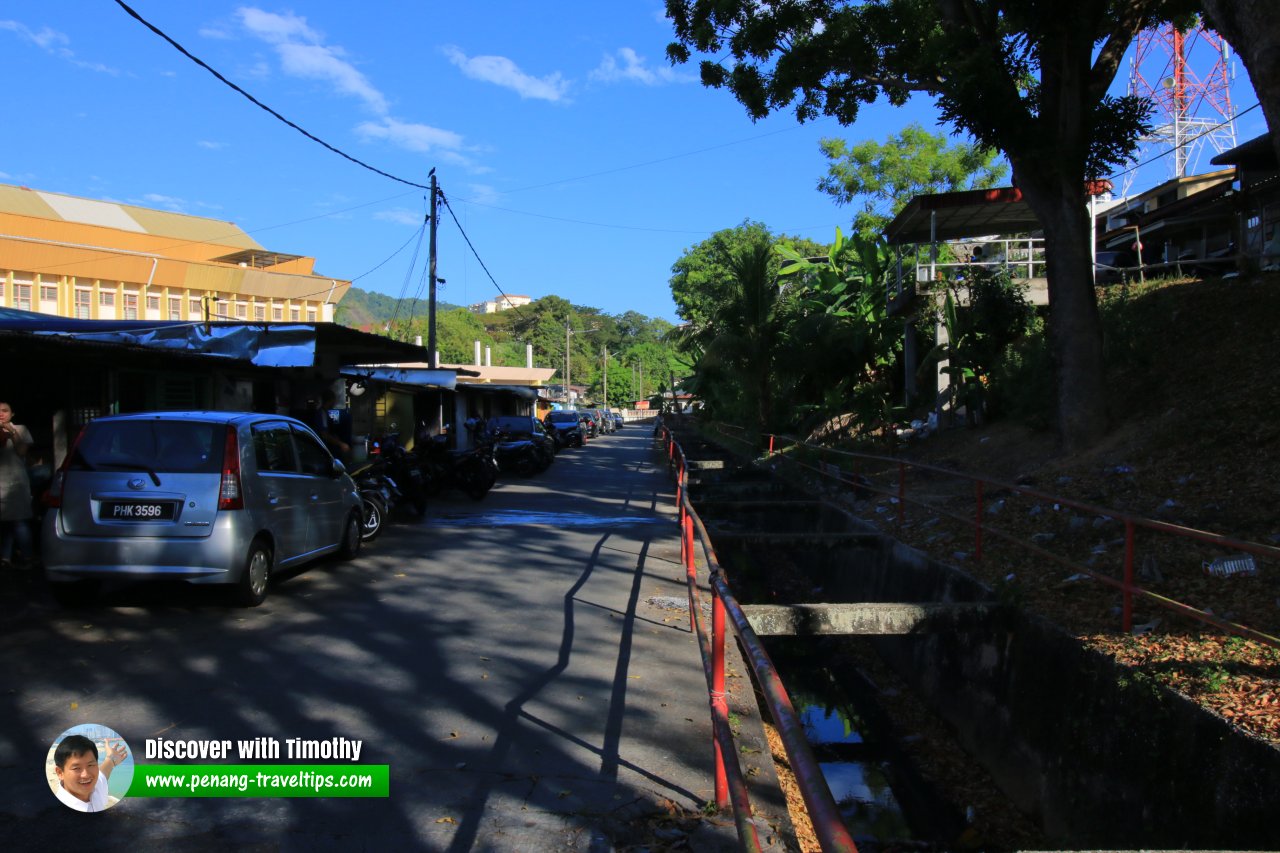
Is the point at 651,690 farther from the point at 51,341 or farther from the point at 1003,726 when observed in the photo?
the point at 51,341

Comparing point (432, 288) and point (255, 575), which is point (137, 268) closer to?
point (432, 288)

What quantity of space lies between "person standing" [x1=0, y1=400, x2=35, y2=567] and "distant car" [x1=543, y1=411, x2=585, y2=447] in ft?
90.0

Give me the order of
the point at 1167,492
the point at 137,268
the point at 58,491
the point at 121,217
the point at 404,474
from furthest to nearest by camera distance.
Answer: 1. the point at 121,217
2. the point at 137,268
3. the point at 404,474
4. the point at 1167,492
5. the point at 58,491

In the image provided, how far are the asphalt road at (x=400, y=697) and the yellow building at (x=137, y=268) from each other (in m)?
25.2

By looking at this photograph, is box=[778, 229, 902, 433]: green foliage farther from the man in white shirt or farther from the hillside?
the man in white shirt

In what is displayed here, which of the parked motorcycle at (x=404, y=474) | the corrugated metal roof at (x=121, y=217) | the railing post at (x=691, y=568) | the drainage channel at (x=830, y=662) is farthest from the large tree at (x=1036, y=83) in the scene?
the corrugated metal roof at (x=121, y=217)

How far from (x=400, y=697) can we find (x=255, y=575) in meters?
2.71

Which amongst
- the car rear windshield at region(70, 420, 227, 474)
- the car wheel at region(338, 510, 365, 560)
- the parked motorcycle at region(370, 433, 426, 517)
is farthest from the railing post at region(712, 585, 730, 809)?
the parked motorcycle at region(370, 433, 426, 517)

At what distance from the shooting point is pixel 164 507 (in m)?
7.01

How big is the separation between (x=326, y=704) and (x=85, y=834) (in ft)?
5.27

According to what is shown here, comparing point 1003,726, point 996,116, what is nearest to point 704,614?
point 1003,726

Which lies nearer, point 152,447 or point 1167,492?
point 152,447

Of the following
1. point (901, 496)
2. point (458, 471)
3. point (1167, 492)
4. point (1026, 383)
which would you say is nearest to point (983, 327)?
point (1026, 383)

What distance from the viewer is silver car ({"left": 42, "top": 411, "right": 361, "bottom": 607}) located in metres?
6.95
